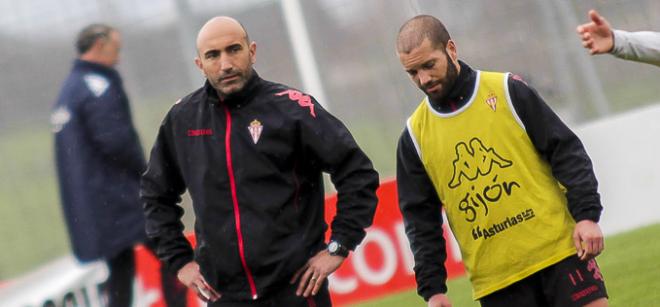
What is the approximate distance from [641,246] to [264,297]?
5724 mm

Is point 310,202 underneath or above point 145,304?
above

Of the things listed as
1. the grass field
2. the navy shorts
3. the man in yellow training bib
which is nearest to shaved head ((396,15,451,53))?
the man in yellow training bib

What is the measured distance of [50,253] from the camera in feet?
44.9

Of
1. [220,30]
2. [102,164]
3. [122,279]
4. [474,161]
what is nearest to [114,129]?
Result: [102,164]

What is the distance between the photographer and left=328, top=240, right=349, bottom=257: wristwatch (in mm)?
5787

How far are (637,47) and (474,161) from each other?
772 millimetres

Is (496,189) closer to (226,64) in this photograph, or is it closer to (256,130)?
(256,130)

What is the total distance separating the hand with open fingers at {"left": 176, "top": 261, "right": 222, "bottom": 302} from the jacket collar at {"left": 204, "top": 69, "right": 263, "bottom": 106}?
0.68m

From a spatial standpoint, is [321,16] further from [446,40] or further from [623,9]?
[446,40]

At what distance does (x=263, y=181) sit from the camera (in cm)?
575

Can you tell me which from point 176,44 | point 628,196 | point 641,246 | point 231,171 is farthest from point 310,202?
point 176,44

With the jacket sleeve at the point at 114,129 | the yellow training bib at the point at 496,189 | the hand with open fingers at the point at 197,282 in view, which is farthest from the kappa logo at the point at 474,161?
the jacket sleeve at the point at 114,129

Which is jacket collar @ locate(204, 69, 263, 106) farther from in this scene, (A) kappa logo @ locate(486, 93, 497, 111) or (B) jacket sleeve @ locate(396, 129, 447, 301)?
(A) kappa logo @ locate(486, 93, 497, 111)

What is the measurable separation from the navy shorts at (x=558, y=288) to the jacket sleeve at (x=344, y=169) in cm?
60
